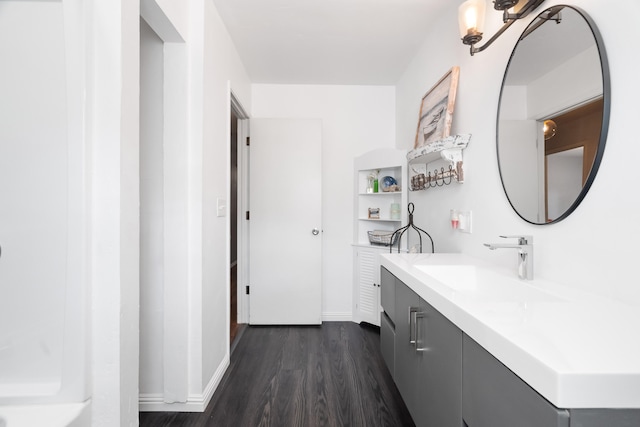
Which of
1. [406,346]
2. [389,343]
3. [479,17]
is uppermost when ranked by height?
[479,17]

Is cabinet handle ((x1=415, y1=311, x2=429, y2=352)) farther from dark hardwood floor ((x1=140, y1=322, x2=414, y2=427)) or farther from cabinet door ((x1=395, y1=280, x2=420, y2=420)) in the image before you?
dark hardwood floor ((x1=140, y1=322, x2=414, y2=427))

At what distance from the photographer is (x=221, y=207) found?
2.07 metres

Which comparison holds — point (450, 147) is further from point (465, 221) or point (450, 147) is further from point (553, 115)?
point (553, 115)

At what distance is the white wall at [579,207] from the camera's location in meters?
0.88

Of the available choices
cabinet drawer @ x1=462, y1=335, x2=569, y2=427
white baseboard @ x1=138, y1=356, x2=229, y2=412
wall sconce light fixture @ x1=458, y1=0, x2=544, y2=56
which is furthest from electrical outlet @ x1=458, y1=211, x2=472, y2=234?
white baseboard @ x1=138, y1=356, x2=229, y2=412

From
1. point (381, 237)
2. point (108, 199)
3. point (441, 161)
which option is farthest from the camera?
point (381, 237)

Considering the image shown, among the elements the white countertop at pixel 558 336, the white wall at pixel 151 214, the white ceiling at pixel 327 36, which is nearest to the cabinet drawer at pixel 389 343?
the white countertop at pixel 558 336

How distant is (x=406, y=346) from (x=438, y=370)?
0.37m

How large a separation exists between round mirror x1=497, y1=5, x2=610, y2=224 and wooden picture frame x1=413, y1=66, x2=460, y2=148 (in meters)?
0.47

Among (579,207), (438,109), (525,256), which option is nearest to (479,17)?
(438,109)

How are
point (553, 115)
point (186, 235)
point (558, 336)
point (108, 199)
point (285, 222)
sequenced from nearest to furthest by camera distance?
1. point (558, 336)
2. point (108, 199)
3. point (553, 115)
4. point (186, 235)
5. point (285, 222)

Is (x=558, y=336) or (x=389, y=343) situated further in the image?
(x=389, y=343)

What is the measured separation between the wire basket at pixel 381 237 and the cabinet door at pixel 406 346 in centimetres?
127

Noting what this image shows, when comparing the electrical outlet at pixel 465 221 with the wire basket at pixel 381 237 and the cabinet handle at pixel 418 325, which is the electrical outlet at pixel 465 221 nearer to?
the cabinet handle at pixel 418 325
